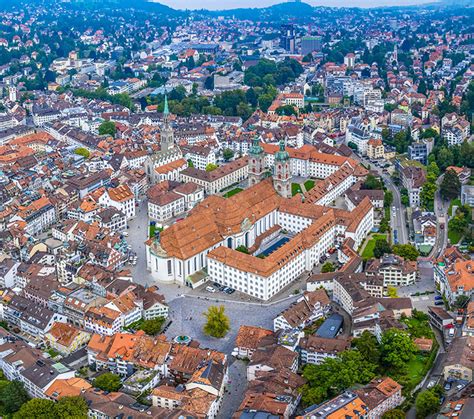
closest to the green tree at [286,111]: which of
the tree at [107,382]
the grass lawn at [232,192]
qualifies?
the grass lawn at [232,192]

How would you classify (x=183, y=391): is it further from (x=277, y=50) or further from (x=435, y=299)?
A: (x=277, y=50)

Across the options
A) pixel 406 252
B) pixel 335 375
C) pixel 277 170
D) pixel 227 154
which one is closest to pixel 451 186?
pixel 406 252

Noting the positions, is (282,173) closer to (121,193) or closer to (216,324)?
(121,193)

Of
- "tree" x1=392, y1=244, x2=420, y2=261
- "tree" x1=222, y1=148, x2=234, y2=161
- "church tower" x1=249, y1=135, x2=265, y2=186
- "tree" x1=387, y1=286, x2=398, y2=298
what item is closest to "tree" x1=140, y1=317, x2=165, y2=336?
"tree" x1=387, y1=286, x2=398, y2=298

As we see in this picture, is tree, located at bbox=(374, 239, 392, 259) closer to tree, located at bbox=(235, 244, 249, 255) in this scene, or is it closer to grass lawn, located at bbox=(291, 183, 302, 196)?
tree, located at bbox=(235, 244, 249, 255)

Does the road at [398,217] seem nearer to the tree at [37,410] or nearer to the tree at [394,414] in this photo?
the tree at [394,414]
